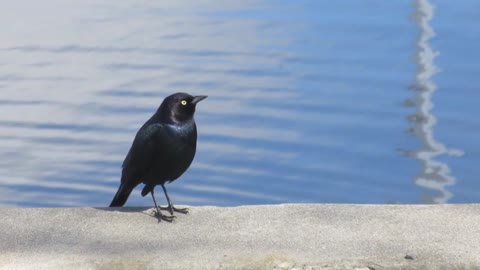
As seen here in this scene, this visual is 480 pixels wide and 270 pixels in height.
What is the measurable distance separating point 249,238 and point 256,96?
4.85 meters

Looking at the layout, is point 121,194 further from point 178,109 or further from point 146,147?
point 178,109

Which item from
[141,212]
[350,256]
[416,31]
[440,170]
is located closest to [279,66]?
[416,31]

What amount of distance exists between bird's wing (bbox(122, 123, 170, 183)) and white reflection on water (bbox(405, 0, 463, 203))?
100.0 inches

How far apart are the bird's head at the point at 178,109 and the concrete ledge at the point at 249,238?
415 millimetres

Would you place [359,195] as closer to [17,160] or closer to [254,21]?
[17,160]

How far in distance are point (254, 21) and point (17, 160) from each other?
182 inches

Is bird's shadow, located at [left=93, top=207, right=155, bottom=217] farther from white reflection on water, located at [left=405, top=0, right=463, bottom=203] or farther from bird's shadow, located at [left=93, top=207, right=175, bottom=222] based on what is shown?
white reflection on water, located at [left=405, top=0, right=463, bottom=203]

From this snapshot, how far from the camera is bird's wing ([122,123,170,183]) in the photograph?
18.3 feet

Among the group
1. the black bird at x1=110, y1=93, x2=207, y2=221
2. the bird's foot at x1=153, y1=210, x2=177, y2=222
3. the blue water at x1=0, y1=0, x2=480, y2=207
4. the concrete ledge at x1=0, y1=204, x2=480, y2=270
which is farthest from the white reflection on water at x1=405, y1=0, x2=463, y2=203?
the bird's foot at x1=153, y1=210, x2=177, y2=222

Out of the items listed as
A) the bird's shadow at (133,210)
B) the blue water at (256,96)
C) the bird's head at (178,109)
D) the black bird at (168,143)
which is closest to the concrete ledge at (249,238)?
the bird's shadow at (133,210)

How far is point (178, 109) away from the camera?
5.64 meters

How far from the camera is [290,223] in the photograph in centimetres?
527

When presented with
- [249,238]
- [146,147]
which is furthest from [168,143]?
[249,238]

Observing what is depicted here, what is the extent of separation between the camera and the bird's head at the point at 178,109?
18.4ft
